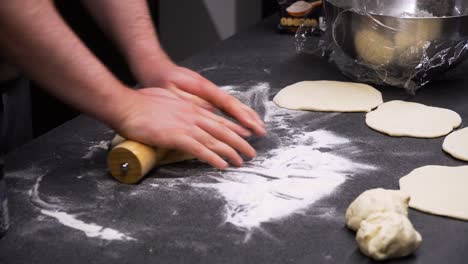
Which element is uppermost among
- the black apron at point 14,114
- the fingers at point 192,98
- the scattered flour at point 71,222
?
the fingers at point 192,98

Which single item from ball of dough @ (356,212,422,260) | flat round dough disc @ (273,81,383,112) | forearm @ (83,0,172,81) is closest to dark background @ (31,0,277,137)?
forearm @ (83,0,172,81)

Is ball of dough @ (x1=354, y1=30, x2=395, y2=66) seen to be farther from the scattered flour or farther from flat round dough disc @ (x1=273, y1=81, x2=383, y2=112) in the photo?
the scattered flour

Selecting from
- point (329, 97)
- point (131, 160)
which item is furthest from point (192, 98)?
point (329, 97)

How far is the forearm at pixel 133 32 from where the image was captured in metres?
1.41

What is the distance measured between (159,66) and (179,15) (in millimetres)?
1541

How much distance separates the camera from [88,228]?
1026mm

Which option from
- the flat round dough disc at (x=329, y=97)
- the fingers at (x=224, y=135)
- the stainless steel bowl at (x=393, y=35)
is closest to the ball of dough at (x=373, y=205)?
the fingers at (x=224, y=135)

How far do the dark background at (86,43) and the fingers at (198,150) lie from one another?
→ 115 cm

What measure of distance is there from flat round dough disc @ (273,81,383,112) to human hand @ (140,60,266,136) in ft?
0.52

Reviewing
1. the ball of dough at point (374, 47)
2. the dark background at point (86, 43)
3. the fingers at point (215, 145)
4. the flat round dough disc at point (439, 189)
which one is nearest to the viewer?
the flat round dough disc at point (439, 189)

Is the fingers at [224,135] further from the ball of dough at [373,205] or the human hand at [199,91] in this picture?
the ball of dough at [373,205]

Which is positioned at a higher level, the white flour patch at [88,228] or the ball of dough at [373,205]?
the ball of dough at [373,205]

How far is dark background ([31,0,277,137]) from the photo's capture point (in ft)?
7.64

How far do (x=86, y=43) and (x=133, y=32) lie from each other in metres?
1.10
